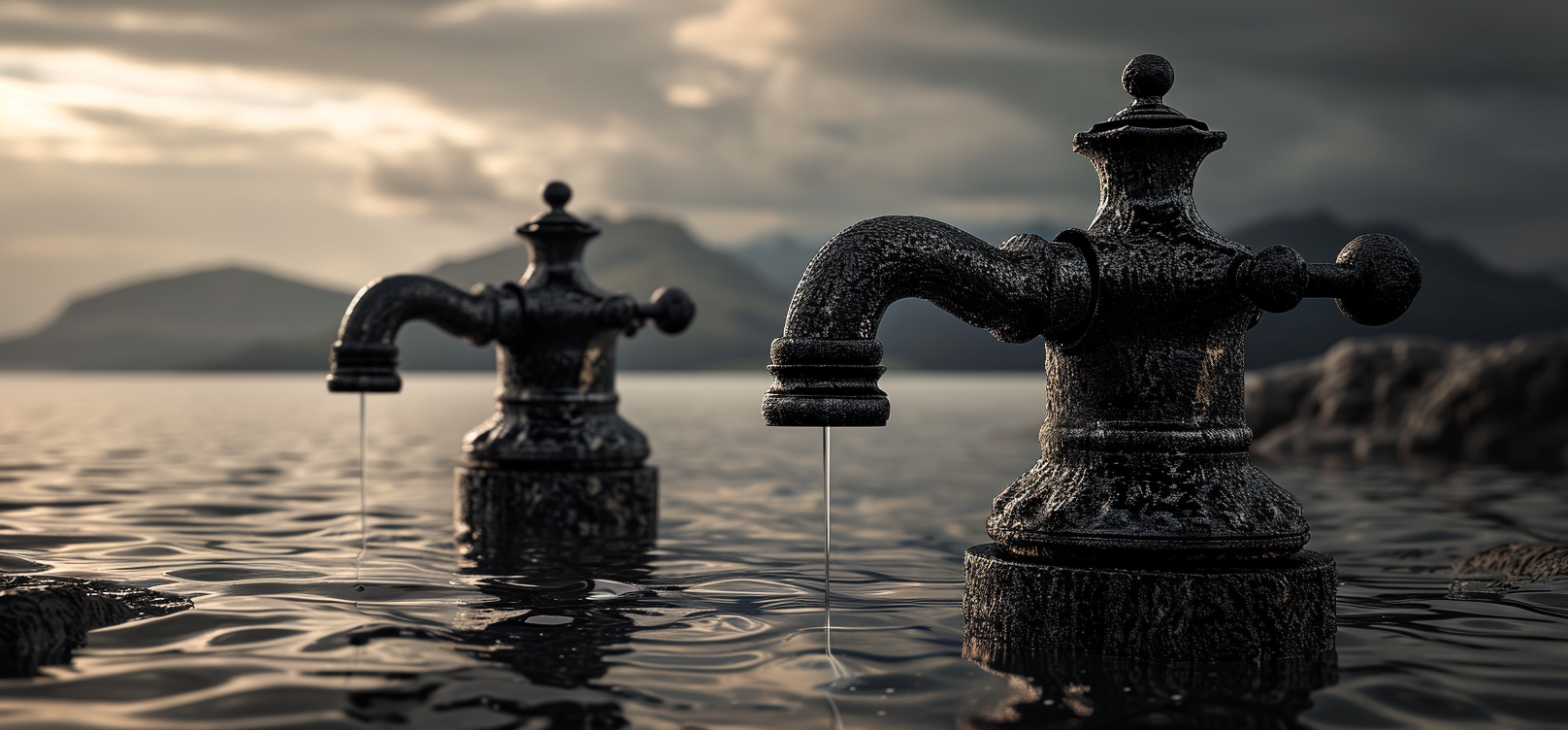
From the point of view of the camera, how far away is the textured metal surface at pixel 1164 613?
4.14m

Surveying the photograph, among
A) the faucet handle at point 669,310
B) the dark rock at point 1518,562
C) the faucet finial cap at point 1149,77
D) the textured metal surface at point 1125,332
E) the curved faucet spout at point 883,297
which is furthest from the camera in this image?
the faucet handle at point 669,310

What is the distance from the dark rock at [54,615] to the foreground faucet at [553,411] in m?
2.27

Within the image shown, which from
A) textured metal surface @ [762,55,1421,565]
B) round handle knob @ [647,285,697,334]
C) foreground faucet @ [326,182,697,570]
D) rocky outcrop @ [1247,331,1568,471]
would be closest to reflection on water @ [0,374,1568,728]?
foreground faucet @ [326,182,697,570]

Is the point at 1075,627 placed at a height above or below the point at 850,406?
below

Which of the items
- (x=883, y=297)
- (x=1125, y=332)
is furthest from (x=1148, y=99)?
(x=883, y=297)

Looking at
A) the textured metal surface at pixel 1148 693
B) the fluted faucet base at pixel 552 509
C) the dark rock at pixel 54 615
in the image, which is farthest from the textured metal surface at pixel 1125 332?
the fluted faucet base at pixel 552 509

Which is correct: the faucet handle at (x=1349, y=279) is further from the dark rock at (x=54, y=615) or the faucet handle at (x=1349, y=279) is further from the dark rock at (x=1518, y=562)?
the dark rock at (x=54, y=615)

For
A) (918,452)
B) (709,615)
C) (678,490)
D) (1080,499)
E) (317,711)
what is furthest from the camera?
(918,452)

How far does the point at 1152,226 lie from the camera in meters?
4.64

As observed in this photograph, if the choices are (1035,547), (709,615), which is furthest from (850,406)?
(709,615)

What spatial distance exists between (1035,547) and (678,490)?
7782mm

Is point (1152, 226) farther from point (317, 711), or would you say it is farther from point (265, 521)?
point (265, 521)

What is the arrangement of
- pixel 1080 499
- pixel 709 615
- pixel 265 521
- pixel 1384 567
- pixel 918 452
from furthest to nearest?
pixel 918 452 → pixel 265 521 → pixel 1384 567 → pixel 709 615 → pixel 1080 499

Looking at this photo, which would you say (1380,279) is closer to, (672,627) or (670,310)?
(672,627)
